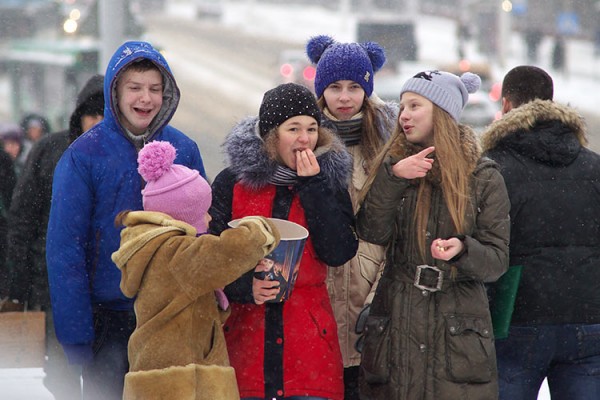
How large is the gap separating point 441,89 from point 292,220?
759 mm

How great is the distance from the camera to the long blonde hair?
3.89 m

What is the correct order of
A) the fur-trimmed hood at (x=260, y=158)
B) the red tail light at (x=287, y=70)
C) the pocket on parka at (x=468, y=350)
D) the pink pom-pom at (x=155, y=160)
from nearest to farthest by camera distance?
the pink pom-pom at (x=155, y=160) → the pocket on parka at (x=468, y=350) → the fur-trimmed hood at (x=260, y=158) → the red tail light at (x=287, y=70)

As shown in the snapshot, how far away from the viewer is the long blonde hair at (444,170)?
12.8ft

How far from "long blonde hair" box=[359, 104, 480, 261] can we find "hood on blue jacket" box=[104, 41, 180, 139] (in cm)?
85

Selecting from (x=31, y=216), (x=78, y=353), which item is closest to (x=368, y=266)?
(x=78, y=353)

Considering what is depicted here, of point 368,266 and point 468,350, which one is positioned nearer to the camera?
point 468,350

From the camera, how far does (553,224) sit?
14.3 ft

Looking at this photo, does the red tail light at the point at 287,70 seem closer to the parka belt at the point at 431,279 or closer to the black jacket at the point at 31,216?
the black jacket at the point at 31,216

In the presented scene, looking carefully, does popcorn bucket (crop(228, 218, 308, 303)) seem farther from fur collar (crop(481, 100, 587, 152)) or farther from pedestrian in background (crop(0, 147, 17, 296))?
pedestrian in background (crop(0, 147, 17, 296))

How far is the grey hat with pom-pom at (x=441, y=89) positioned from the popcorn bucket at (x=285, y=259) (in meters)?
0.73

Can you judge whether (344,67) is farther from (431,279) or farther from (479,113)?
(479,113)

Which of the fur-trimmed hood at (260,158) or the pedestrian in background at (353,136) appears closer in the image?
the fur-trimmed hood at (260,158)

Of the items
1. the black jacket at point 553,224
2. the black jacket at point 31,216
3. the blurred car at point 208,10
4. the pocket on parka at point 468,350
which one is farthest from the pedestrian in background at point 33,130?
the blurred car at point 208,10

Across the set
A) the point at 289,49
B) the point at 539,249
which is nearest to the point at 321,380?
the point at 539,249
